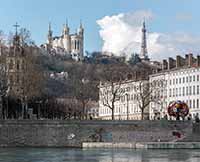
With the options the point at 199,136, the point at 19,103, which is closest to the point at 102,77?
the point at 19,103

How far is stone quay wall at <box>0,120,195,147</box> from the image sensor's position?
8406 centimetres

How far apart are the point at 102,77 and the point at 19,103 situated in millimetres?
39247

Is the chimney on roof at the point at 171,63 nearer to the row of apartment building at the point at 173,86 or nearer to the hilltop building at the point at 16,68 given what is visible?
the row of apartment building at the point at 173,86

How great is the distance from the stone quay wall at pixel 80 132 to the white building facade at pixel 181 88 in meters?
35.3

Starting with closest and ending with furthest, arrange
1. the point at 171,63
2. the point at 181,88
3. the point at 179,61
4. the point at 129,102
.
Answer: the point at 179,61 < the point at 181,88 < the point at 171,63 < the point at 129,102

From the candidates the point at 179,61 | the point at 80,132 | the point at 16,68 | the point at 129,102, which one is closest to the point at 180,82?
the point at 179,61

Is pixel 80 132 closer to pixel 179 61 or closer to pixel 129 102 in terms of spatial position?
pixel 179 61

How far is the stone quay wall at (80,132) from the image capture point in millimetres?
84062

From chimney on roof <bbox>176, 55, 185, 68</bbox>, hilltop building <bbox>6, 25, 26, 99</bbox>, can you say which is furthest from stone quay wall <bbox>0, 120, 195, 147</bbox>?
chimney on roof <bbox>176, 55, 185, 68</bbox>

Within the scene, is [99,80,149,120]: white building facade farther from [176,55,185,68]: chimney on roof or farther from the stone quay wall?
the stone quay wall

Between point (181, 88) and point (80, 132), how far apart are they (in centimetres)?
4983

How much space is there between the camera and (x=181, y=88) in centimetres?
13125

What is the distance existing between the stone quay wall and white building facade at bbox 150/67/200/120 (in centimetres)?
3532

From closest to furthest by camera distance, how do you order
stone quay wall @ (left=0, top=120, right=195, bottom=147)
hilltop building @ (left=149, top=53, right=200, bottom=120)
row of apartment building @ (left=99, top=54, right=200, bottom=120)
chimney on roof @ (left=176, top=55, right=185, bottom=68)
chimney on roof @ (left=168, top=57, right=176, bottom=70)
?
stone quay wall @ (left=0, top=120, right=195, bottom=147) < hilltop building @ (left=149, top=53, right=200, bottom=120) < row of apartment building @ (left=99, top=54, right=200, bottom=120) < chimney on roof @ (left=176, top=55, right=185, bottom=68) < chimney on roof @ (left=168, top=57, right=176, bottom=70)
